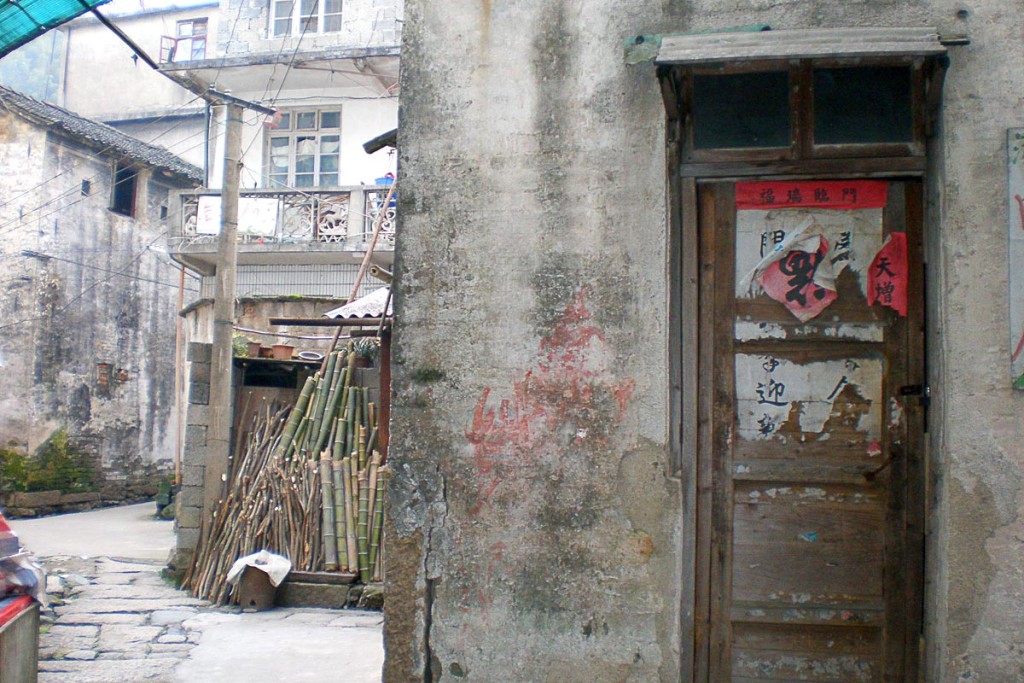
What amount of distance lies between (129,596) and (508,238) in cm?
677

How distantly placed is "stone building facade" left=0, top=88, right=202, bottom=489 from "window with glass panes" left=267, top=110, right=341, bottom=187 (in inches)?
191

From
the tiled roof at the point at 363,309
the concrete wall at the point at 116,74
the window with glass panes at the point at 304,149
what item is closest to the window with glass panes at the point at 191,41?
the concrete wall at the point at 116,74

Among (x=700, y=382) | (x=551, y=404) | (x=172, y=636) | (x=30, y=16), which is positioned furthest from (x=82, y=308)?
(x=700, y=382)

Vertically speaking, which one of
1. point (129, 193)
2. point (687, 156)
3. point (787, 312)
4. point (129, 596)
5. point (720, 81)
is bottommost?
point (129, 596)

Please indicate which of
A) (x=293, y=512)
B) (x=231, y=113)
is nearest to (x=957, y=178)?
(x=293, y=512)

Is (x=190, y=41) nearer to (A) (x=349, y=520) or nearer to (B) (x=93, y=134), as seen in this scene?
(B) (x=93, y=134)

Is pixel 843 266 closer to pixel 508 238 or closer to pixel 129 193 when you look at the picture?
pixel 508 238

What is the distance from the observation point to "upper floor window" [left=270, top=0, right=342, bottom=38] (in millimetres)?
17703

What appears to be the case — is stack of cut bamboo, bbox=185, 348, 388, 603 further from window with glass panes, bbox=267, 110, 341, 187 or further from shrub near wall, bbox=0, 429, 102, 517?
shrub near wall, bbox=0, 429, 102, 517

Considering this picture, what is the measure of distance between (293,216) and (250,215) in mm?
807

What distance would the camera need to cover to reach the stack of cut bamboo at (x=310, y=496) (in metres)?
8.91

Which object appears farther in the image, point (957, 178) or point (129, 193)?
point (129, 193)

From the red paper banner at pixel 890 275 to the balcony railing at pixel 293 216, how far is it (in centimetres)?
1239

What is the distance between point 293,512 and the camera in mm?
9039
